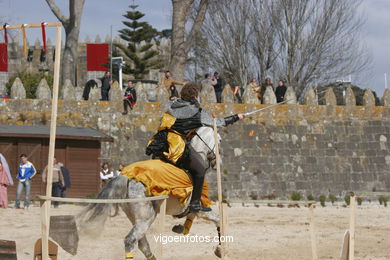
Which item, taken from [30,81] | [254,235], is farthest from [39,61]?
[254,235]

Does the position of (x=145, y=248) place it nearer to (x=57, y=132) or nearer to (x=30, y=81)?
(x=57, y=132)

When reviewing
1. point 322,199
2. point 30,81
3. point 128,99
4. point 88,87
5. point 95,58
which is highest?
point 95,58

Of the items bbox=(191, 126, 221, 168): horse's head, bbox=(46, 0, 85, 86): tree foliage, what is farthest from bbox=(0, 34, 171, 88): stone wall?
bbox=(191, 126, 221, 168): horse's head

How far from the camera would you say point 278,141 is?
22844 mm

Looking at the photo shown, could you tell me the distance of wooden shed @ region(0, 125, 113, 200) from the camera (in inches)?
803

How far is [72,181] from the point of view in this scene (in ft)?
A: 68.1

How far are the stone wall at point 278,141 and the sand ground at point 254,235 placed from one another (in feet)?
8.70

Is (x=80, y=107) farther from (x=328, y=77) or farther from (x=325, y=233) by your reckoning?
(x=328, y=77)

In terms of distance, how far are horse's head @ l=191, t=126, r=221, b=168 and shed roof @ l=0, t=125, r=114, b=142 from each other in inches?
395

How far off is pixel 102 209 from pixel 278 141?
14.1 m

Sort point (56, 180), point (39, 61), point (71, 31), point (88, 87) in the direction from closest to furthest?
point (56, 180) < point (88, 87) < point (71, 31) < point (39, 61)

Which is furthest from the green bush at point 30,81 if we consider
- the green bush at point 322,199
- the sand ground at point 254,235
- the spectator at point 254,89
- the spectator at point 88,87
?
the sand ground at point 254,235

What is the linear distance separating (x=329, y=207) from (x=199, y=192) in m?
12.3

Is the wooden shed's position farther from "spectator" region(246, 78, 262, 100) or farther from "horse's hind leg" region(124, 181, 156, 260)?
"horse's hind leg" region(124, 181, 156, 260)
